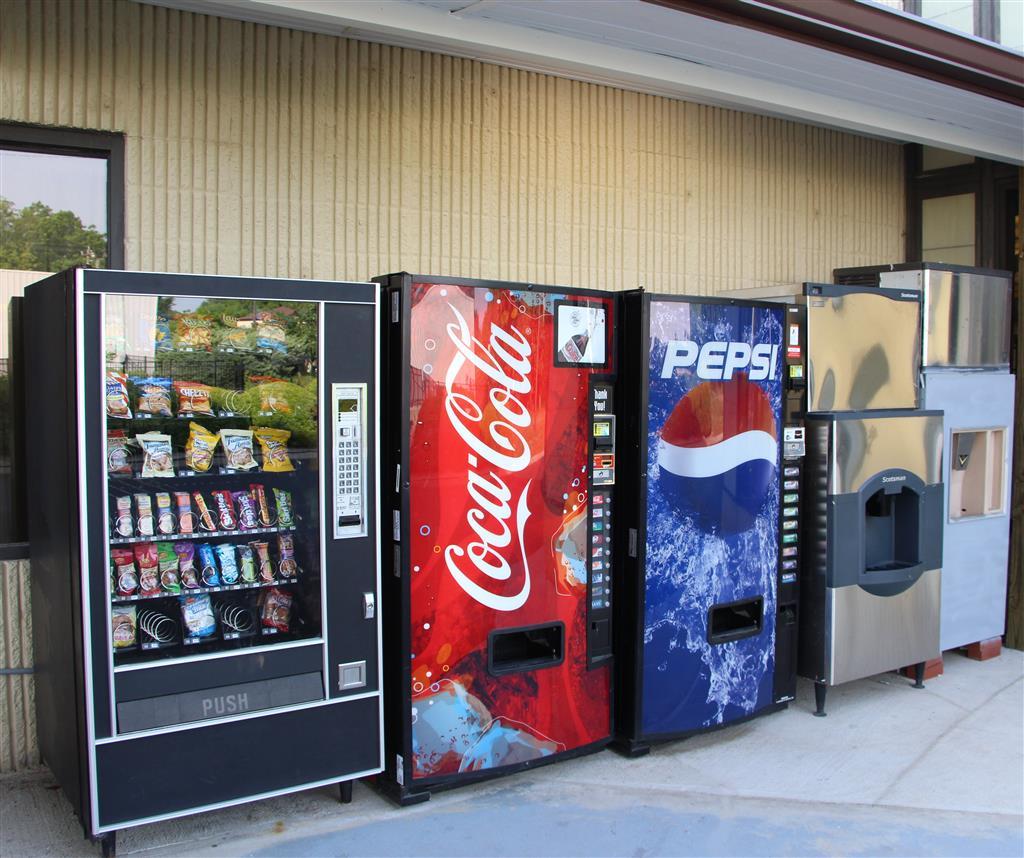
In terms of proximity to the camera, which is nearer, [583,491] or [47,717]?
[47,717]

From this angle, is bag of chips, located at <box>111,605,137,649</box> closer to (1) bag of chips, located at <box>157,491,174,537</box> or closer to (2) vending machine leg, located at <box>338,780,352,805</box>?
(1) bag of chips, located at <box>157,491,174,537</box>

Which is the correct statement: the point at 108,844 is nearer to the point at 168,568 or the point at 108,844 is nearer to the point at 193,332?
the point at 168,568

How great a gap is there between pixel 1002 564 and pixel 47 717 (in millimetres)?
4972

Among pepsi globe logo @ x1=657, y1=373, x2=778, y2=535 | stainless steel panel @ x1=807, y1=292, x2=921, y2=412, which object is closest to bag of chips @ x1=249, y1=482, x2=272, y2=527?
pepsi globe logo @ x1=657, y1=373, x2=778, y2=535

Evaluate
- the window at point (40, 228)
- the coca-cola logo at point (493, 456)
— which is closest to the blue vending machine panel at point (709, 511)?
the coca-cola logo at point (493, 456)

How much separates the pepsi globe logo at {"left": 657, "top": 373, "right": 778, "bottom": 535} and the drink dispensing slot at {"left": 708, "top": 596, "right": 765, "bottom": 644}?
362 mm

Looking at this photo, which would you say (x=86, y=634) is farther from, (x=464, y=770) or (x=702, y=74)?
(x=702, y=74)

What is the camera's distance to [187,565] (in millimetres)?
3326

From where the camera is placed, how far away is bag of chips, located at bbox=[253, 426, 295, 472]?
3338 mm

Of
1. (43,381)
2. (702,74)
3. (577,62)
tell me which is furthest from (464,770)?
(702,74)

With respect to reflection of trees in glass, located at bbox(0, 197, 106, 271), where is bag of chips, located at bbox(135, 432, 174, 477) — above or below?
below

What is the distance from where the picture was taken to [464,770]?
355 centimetres

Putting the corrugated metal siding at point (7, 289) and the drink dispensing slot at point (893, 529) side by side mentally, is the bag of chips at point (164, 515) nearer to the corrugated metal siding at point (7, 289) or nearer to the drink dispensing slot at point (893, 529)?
the corrugated metal siding at point (7, 289)

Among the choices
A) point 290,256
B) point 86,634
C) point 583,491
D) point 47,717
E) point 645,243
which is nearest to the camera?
point 86,634
